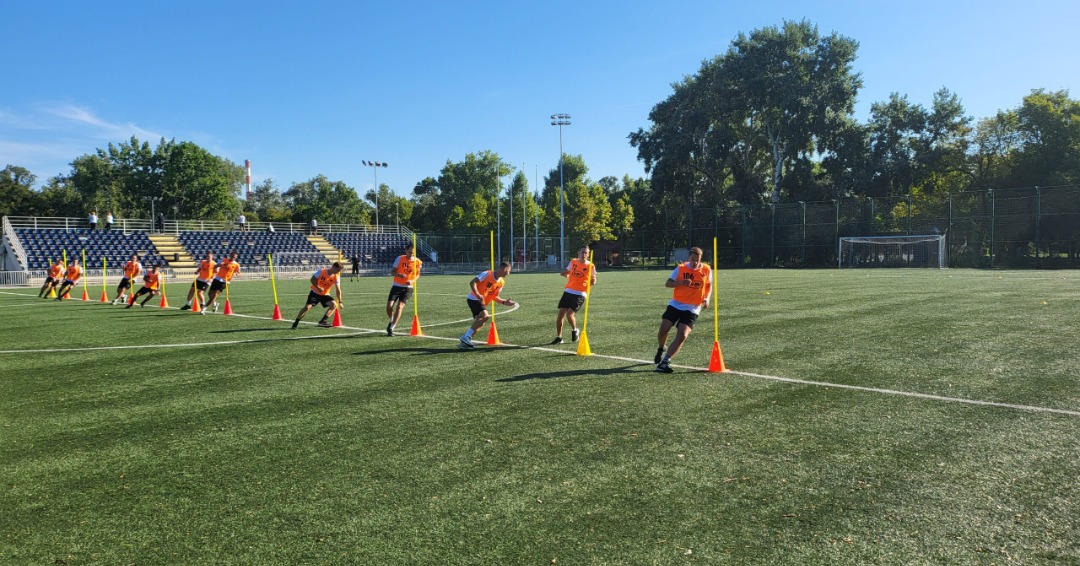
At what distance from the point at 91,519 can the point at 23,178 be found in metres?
107

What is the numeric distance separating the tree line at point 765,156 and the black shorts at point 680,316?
5197 cm

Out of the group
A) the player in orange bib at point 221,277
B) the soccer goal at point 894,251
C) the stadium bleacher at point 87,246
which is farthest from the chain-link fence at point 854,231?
the stadium bleacher at point 87,246

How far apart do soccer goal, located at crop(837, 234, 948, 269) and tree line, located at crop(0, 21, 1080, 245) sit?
458cm

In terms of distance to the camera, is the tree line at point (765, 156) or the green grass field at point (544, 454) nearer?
the green grass field at point (544, 454)

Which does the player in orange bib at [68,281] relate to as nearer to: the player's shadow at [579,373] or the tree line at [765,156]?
the player's shadow at [579,373]

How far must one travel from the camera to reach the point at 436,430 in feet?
19.9

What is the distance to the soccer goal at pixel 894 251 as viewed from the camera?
4841 centimetres

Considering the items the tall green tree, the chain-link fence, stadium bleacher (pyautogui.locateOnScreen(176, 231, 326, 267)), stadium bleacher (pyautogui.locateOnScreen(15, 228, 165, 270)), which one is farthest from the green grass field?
the tall green tree

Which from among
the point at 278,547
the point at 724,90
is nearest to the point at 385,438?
the point at 278,547

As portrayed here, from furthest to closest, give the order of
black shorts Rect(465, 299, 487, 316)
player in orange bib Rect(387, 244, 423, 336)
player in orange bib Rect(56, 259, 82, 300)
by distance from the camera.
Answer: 1. player in orange bib Rect(56, 259, 82, 300)
2. player in orange bib Rect(387, 244, 423, 336)
3. black shorts Rect(465, 299, 487, 316)

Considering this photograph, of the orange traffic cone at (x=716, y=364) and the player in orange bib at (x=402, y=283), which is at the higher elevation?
the player in orange bib at (x=402, y=283)

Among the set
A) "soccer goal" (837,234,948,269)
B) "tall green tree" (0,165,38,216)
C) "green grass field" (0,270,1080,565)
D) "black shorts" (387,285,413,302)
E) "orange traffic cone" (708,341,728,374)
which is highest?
"tall green tree" (0,165,38,216)

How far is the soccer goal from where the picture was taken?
159ft

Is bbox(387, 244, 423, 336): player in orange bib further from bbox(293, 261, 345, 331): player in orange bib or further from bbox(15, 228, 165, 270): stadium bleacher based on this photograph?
bbox(15, 228, 165, 270): stadium bleacher
